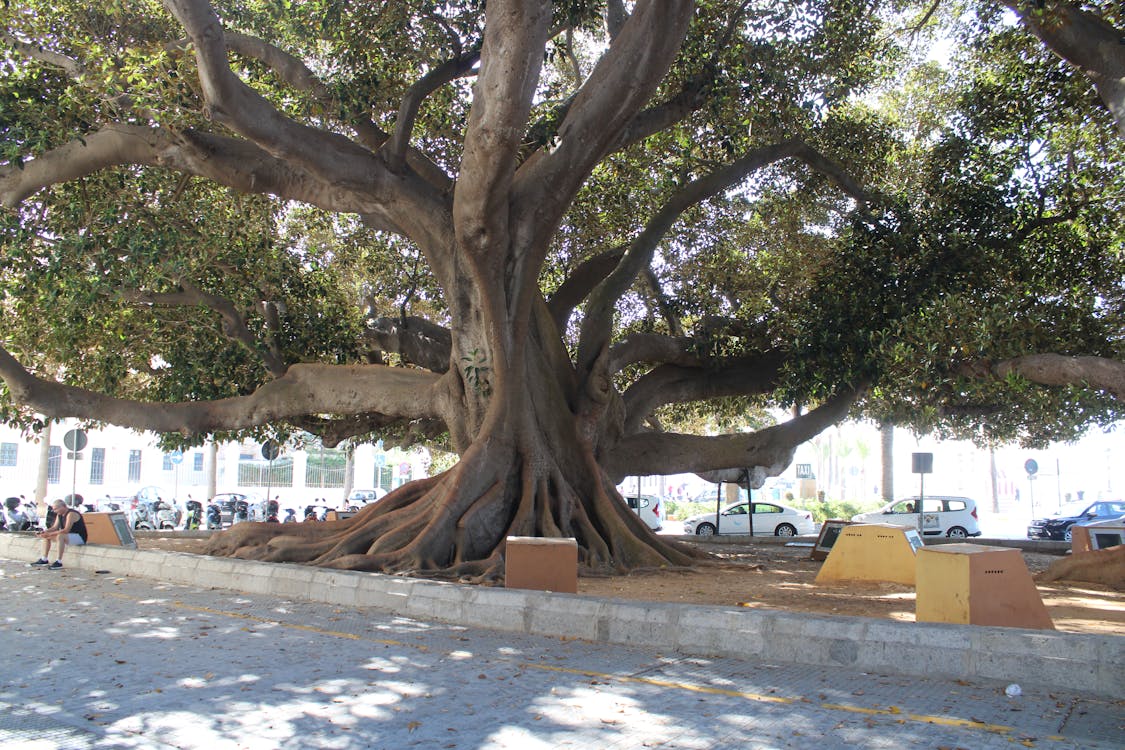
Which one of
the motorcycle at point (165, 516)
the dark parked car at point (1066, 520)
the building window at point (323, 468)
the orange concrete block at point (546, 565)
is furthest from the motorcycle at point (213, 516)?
the building window at point (323, 468)

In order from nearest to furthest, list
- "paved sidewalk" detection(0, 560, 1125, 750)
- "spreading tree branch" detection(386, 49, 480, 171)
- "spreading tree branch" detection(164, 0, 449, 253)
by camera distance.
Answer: "paved sidewalk" detection(0, 560, 1125, 750) → "spreading tree branch" detection(164, 0, 449, 253) → "spreading tree branch" detection(386, 49, 480, 171)

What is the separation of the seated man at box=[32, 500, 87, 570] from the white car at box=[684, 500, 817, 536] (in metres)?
18.9

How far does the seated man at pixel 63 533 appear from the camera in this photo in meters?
14.0

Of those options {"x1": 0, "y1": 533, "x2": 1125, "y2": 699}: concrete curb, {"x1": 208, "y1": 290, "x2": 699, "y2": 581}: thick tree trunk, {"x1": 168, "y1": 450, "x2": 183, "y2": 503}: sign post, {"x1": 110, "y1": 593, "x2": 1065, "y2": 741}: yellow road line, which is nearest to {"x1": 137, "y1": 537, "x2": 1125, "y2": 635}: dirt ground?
{"x1": 208, "y1": 290, "x2": 699, "y2": 581}: thick tree trunk

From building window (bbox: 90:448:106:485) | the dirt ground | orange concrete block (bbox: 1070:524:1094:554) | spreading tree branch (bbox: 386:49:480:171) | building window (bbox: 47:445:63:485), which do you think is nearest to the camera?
the dirt ground

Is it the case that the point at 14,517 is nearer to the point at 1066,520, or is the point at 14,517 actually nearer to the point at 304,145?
the point at 304,145

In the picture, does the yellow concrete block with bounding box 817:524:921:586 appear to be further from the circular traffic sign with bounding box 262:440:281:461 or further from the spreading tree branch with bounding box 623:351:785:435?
the circular traffic sign with bounding box 262:440:281:461

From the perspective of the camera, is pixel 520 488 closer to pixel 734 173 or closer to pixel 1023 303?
pixel 734 173

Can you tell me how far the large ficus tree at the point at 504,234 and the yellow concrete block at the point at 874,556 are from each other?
219 cm

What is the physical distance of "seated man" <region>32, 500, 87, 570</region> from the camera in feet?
45.9

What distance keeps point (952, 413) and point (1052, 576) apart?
333 centimetres

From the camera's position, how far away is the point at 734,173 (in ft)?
45.6

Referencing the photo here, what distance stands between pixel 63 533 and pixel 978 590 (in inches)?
512

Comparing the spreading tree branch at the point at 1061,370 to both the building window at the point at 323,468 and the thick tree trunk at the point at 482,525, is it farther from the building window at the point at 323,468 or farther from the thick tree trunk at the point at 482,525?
the building window at the point at 323,468
